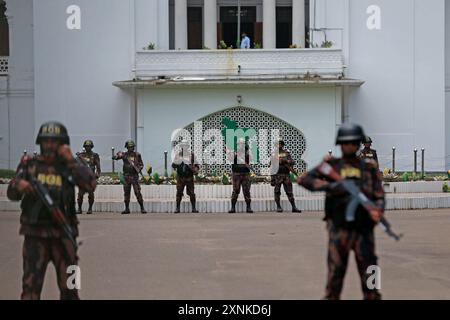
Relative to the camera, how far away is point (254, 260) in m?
10.3

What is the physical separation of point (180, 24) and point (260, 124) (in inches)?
199

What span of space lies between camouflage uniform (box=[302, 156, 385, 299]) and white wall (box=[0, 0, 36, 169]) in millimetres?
25280

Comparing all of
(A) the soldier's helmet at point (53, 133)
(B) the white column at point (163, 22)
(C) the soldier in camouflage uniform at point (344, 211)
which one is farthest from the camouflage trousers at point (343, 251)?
(B) the white column at point (163, 22)

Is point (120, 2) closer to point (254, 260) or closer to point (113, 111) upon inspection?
point (113, 111)

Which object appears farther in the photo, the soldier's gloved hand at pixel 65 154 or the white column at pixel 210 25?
the white column at pixel 210 25

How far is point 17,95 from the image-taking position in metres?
30.4

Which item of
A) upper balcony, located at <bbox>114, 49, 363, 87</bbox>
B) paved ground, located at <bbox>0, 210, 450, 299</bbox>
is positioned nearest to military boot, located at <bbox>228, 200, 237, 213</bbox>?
paved ground, located at <bbox>0, 210, 450, 299</bbox>

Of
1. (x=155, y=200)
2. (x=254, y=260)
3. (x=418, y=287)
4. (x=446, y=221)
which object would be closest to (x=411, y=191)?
(x=446, y=221)

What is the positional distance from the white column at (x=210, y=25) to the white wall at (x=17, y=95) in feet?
22.7

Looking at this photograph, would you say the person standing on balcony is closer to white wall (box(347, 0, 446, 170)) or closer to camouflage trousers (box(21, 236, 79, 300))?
white wall (box(347, 0, 446, 170))

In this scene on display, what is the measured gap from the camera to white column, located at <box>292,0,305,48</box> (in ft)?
94.0

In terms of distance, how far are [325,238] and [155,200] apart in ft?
21.9

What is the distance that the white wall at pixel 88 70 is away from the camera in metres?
27.4

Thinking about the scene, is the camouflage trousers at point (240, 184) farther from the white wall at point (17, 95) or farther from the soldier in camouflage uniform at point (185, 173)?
the white wall at point (17, 95)
